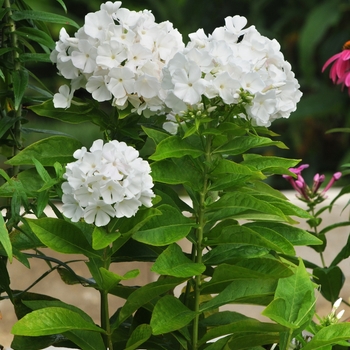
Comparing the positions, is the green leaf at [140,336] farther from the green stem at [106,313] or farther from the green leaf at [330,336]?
the green leaf at [330,336]

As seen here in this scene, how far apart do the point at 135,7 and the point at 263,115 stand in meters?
2.89

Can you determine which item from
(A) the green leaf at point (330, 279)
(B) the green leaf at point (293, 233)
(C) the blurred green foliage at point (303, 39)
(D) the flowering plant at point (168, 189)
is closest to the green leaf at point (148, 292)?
(D) the flowering plant at point (168, 189)

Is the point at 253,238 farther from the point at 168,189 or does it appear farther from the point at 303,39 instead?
the point at 303,39

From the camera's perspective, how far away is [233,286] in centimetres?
76

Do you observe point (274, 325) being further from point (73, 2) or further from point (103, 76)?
point (73, 2)

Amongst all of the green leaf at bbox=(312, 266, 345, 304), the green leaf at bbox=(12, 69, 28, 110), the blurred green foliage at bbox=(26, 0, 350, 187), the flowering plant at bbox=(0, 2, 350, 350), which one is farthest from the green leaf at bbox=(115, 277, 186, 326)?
the blurred green foliage at bbox=(26, 0, 350, 187)

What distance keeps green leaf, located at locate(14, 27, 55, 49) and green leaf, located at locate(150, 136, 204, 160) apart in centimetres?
25

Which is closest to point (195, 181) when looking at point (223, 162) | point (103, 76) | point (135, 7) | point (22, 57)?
point (223, 162)

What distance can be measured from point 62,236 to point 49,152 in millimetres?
122

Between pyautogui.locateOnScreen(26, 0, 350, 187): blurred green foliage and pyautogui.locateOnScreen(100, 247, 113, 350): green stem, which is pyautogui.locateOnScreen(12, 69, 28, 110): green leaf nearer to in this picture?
pyautogui.locateOnScreen(100, 247, 113, 350): green stem

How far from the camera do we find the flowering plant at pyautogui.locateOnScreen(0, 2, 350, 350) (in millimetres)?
696

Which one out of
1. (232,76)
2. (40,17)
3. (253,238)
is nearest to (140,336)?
(253,238)

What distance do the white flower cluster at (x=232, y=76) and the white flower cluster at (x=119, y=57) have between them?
4 cm

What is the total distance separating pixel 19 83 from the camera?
0.87 metres
